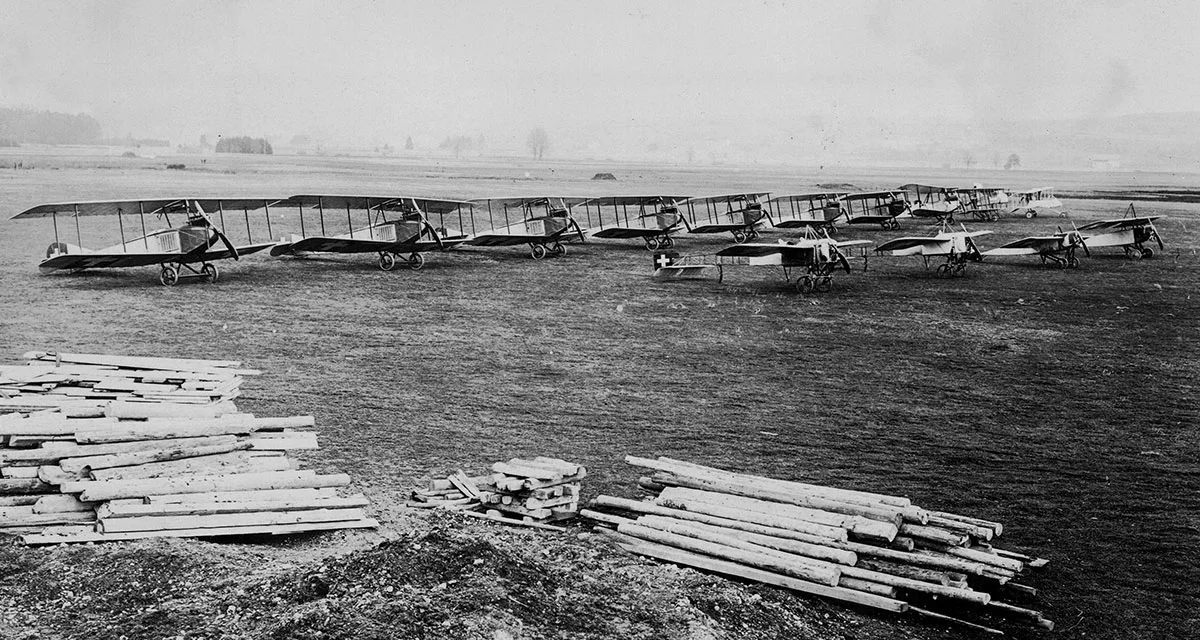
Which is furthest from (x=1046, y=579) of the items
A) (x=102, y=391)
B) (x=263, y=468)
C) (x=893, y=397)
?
(x=102, y=391)

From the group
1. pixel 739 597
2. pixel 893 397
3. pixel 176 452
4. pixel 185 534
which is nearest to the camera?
pixel 739 597

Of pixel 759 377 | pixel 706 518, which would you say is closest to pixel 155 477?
pixel 706 518

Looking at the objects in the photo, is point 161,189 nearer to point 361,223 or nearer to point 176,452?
point 361,223

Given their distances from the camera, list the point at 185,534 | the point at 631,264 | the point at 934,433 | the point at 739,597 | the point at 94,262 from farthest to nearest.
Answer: the point at 631,264, the point at 94,262, the point at 934,433, the point at 185,534, the point at 739,597

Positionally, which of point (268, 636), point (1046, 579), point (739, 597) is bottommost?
point (1046, 579)

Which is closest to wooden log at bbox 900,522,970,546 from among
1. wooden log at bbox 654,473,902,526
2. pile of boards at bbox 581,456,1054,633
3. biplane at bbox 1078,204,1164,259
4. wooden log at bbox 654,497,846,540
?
pile of boards at bbox 581,456,1054,633

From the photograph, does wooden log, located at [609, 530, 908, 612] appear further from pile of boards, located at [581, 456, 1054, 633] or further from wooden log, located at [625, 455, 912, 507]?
wooden log, located at [625, 455, 912, 507]

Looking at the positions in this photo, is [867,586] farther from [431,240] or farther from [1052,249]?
[1052,249]
